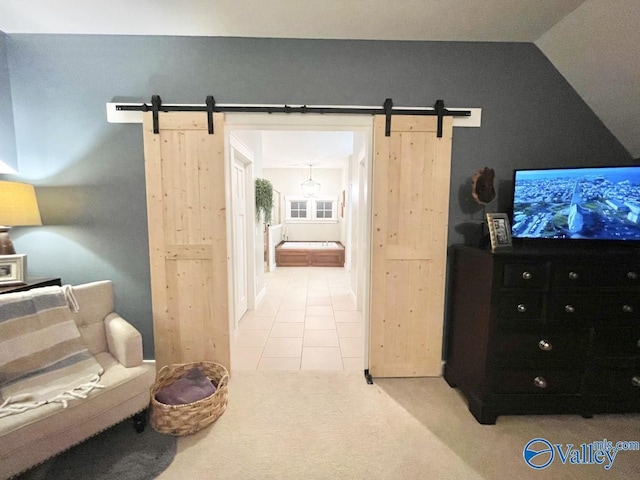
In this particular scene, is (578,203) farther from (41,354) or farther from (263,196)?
(263,196)

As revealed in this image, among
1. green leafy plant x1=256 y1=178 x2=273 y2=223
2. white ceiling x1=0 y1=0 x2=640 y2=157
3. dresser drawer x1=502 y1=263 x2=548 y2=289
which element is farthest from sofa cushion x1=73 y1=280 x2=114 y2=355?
green leafy plant x1=256 y1=178 x2=273 y2=223

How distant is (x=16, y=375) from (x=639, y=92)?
164 inches

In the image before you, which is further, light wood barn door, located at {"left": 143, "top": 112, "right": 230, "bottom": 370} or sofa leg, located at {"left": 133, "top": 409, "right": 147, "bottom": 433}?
light wood barn door, located at {"left": 143, "top": 112, "right": 230, "bottom": 370}

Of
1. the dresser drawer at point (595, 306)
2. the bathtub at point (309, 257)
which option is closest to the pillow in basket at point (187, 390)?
the dresser drawer at point (595, 306)

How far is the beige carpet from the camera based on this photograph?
1424 mm

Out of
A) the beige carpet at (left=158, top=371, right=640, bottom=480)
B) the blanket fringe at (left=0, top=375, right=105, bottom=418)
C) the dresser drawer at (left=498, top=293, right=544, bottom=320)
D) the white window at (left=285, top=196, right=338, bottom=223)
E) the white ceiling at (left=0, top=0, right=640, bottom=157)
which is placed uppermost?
the white ceiling at (left=0, top=0, right=640, bottom=157)

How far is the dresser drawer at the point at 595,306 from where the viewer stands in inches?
65.7

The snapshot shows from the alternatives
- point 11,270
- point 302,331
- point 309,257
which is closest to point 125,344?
point 11,270

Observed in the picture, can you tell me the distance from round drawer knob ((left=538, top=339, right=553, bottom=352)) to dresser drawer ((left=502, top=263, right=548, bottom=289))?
355mm

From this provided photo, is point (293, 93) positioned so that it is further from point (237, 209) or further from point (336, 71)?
point (237, 209)

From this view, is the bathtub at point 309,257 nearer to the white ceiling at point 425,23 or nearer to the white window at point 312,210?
the white window at point 312,210

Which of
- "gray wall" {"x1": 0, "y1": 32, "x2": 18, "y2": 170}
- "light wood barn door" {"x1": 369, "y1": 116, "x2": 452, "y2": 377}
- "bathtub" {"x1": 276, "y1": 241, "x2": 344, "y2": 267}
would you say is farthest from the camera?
"bathtub" {"x1": 276, "y1": 241, "x2": 344, "y2": 267}

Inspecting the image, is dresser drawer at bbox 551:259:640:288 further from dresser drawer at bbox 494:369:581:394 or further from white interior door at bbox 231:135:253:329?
white interior door at bbox 231:135:253:329

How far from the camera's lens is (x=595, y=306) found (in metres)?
1.68
